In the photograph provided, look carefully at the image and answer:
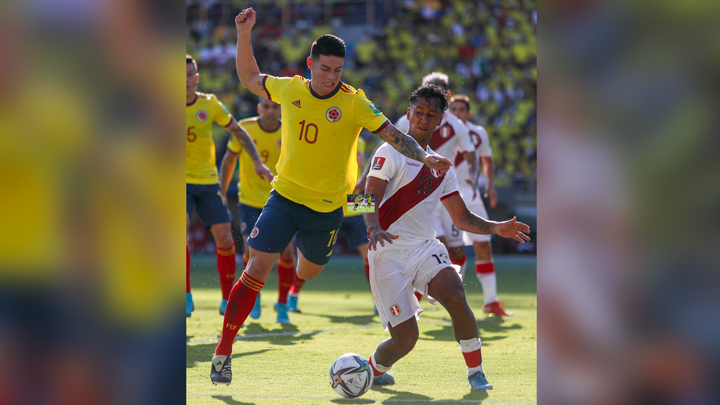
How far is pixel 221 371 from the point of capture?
4574mm

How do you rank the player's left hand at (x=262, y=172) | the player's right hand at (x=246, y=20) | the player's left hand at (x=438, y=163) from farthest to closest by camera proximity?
the player's left hand at (x=262, y=172), the player's right hand at (x=246, y=20), the player's left hand at (x=438, y=163)

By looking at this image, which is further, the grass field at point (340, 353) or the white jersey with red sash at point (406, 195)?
the white jersey with red sash at point (406, 195)

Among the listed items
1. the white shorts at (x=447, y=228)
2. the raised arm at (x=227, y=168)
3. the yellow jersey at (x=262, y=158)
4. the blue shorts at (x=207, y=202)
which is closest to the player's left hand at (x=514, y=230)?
the white shorts at (x=447, y=228)

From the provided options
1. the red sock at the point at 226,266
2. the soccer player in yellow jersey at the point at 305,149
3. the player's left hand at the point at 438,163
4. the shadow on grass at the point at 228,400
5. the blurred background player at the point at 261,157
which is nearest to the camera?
the player's left hand at the point at 438,163

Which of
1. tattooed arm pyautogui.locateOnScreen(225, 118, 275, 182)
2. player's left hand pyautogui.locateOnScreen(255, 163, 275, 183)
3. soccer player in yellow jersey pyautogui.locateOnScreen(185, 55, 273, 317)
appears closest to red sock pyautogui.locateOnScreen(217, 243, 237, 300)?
soccer player in yellow jersey pyautogui.locateOnScreen(185, 55, 273, 317)

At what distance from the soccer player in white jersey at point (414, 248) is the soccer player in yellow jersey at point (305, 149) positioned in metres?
0.29

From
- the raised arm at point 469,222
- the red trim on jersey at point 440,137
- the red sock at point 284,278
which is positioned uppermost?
the red trim on jersey at point 440,137

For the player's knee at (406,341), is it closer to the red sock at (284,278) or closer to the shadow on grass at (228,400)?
the shadow on grass at (228,400)

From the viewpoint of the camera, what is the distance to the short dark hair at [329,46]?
4.69 meters
